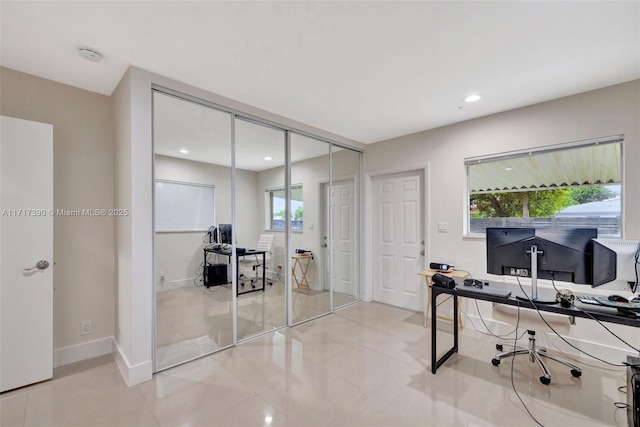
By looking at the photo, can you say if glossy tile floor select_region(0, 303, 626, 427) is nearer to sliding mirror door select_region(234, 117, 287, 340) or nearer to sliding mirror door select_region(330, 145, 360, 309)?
sliding mirror door select_region(234, 117, 287, 340)

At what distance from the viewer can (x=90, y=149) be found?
282 centimetres

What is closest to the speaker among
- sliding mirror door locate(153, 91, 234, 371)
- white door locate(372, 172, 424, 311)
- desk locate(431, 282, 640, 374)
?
desk locate(431, 282, 640, 374)

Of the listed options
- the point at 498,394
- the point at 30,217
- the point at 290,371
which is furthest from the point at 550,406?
the point at 30,217

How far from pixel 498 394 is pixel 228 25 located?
339 centimetres

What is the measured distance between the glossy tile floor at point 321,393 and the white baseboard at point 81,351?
0.31 ft

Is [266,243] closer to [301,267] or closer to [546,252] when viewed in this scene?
[301,267]

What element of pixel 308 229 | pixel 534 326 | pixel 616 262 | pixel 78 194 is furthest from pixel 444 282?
pixel 78 194

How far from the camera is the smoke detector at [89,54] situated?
2.12 metres

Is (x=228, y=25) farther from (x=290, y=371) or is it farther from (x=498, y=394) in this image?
(x=498, y=394)

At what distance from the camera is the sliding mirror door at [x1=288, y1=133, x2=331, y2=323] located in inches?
150

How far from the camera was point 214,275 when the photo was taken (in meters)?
2.96

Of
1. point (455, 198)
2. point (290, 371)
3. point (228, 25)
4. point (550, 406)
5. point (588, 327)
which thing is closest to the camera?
point (228, 25)

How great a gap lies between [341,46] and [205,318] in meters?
2.88

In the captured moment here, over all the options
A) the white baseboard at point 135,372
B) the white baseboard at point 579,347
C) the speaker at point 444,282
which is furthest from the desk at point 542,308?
the white baseboard at point 135,372
